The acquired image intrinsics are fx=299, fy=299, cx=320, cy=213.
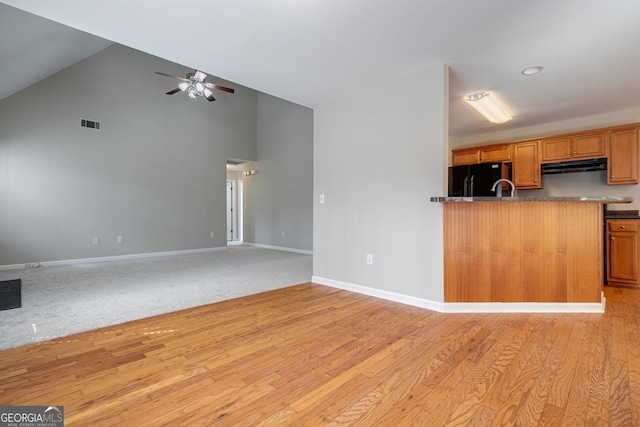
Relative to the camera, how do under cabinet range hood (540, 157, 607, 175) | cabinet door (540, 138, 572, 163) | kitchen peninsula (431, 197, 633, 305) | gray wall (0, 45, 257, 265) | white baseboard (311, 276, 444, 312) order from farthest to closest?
gray wall (0, 45, 257, 265) < cabinet door (540, 138, 572, 163) < under cabinet range hood (540, 157, 607, 175) < white baseboard (311, 276, 444, 312) < kitchen peninsula (431, 197, 633, 305)

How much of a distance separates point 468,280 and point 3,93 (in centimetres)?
714

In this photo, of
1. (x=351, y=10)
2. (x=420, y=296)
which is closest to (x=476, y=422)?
(x=420, y=296)

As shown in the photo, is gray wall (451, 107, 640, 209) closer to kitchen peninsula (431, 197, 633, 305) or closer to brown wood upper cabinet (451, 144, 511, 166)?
brown wood upper cabinet (451, 144, 511, 166)

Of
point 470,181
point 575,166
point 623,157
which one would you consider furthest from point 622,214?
point 470,181

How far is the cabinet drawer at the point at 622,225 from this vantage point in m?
3.89

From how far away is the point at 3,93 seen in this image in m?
4.70

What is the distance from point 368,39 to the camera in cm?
252

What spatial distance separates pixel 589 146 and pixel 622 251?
1530 millimetres

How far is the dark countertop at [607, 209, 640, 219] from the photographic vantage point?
4.00 meters

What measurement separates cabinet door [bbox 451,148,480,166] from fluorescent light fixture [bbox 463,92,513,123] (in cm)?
76

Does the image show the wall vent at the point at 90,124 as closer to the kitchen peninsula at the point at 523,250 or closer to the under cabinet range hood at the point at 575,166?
the kitchen peninsula at the point at 523,250

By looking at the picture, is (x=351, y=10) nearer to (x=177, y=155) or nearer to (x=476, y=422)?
(x=476, y=422)

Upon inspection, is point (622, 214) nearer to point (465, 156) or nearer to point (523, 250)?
point (465, 156)

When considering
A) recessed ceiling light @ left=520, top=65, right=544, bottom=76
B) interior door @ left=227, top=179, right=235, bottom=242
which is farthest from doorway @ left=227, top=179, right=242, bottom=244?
recessed ceiling light @ left=520, top=65, right=544, bottom=76
